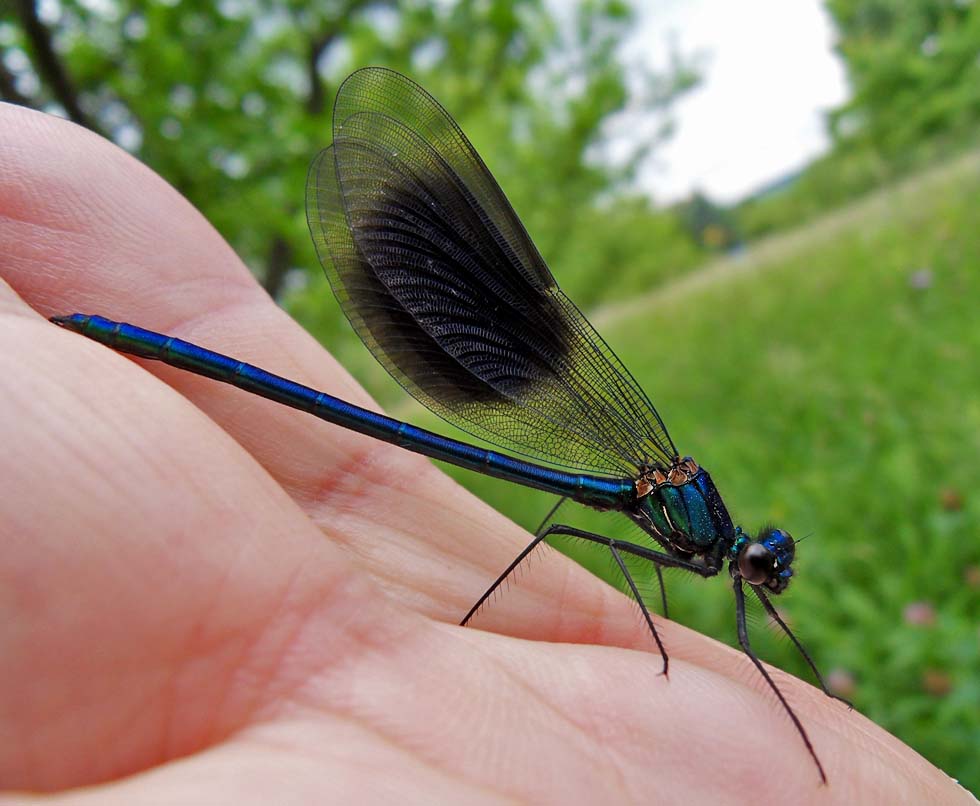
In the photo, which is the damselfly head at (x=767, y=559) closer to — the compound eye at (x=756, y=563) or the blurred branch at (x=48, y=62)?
the compound eye at (x=756, y=563)

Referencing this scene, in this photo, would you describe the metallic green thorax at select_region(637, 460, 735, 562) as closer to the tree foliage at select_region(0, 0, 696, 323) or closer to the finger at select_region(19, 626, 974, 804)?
the finger at select_region(19, 626, 974, 804)

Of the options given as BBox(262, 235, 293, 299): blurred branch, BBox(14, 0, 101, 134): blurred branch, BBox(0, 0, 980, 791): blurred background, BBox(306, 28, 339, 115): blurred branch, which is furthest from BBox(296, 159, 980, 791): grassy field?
BBox(14, 0, 101, 134): blurred branch

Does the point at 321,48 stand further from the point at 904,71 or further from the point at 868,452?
the point at 904,71

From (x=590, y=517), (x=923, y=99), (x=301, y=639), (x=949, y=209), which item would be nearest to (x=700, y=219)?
(x=923, y=99)

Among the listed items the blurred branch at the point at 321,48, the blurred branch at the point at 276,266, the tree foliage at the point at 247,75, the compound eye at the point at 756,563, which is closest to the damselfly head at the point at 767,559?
the compound eye at the point at 756,563

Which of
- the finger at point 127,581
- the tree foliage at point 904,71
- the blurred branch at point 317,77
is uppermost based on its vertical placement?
the tree foliage at point 904,71

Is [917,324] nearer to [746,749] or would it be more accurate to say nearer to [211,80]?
[746,749]
